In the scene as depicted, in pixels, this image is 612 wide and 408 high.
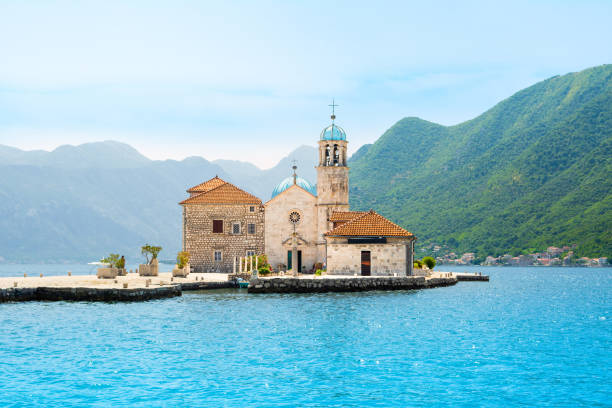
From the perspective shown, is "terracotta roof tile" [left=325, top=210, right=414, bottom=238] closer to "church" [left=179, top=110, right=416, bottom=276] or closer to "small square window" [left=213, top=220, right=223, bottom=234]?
"church" [left=179, top=110, right=416, bottom=276]

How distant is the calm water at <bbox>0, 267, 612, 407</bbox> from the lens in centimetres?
1903

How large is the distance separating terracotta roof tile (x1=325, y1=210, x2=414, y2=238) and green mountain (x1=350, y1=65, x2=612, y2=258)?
298 ft

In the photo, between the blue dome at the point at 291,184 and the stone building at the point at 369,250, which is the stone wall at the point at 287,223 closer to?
the blue dome at the point at 291,184

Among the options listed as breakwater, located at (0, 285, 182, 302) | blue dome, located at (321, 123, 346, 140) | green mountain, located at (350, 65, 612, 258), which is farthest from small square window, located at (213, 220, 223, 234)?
green mountain, located at (350, 65, 612, 258)

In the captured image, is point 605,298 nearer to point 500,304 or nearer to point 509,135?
point 500,304

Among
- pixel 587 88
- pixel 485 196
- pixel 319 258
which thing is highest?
pixel 587 88

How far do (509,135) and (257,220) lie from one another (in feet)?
426

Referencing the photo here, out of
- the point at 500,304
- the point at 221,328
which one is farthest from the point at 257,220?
the point at 221,328

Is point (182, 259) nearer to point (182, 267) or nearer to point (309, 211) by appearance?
point (182, 267)

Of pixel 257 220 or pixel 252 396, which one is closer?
pixel 252 396

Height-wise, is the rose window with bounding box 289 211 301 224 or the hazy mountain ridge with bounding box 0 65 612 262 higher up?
the hazy mountain ridge with bounding box 0 65 612 262

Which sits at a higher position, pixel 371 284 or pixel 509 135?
pixel 509 135

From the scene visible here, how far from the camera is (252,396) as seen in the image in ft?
62.0

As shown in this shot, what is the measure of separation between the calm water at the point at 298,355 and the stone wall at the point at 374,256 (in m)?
10.8
